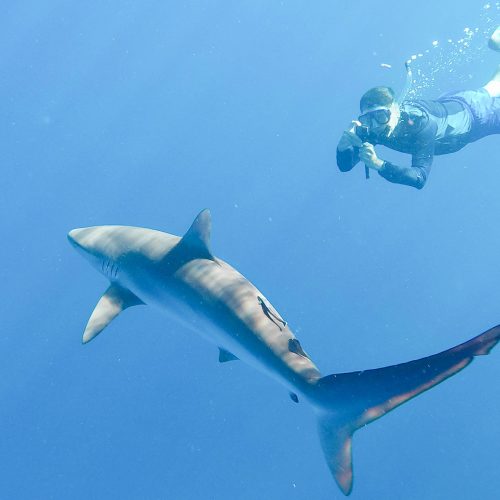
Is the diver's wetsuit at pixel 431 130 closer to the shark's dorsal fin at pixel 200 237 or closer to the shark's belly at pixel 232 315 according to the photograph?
the shark's dorsal fin at pixel 200 237

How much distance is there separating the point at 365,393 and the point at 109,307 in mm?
3761

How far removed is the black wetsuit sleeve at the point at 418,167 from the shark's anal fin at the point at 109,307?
3.91 meters

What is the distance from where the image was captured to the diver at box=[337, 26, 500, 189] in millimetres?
7641

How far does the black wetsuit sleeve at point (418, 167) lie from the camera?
299 inches

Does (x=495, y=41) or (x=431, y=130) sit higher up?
(x=495, y=41)

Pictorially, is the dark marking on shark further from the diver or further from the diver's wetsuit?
the diver's wetsuit

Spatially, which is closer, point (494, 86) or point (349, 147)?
point (349, 147)

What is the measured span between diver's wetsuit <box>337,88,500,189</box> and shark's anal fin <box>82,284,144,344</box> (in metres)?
3.89

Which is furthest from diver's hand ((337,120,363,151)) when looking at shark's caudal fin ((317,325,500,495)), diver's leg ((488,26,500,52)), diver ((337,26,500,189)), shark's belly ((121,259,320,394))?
diver's leg ((488,26,500,52))

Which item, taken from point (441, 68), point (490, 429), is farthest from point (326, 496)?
point (441, 68)

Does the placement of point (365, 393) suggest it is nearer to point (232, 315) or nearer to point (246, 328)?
point (246, 328)

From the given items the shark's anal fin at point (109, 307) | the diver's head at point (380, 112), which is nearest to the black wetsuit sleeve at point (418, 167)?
the diver's head at point (380, 112)

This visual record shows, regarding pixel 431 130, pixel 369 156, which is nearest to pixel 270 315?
pixel 369 156

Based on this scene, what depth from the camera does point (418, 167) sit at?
315 inches
